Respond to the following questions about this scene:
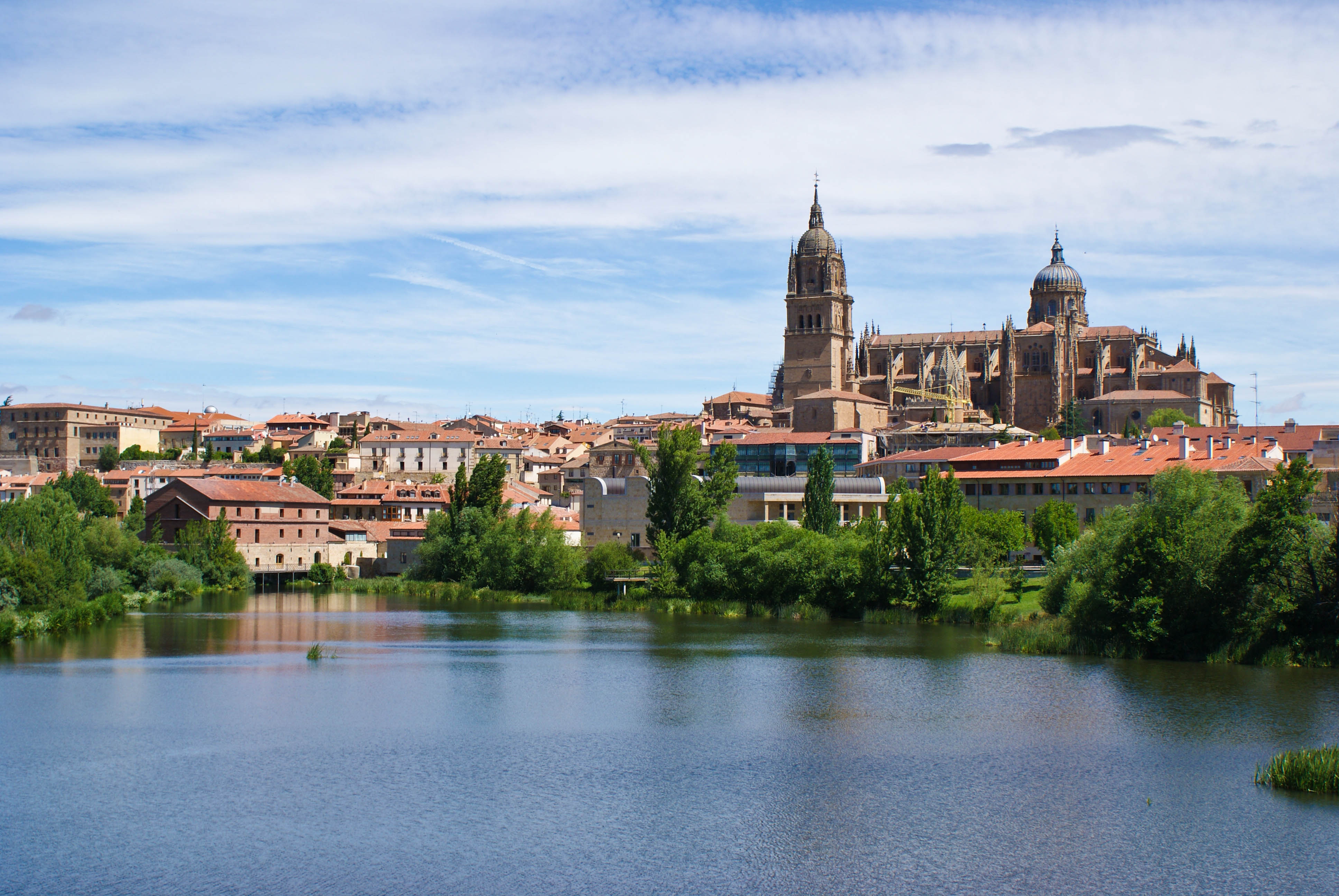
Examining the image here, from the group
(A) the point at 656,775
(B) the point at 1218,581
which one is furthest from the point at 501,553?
(A) the point at 656,775

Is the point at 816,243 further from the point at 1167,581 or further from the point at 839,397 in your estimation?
the point at 1167,581

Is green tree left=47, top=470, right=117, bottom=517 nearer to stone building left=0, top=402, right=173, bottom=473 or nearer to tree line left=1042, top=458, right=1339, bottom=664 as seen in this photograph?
stone building left=0, top=402, right=173, bottom=473

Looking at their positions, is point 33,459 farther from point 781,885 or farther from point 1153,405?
point 781,885

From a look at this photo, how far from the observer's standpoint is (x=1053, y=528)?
2237 inches

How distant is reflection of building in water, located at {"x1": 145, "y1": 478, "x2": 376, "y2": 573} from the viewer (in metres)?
75.1

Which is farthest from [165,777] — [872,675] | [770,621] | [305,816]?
[770,621]

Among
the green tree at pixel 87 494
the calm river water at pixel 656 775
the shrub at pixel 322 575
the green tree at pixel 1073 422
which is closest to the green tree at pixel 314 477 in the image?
the green tree at pixel 87 494

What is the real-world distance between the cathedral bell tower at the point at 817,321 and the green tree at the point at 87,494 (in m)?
70.7

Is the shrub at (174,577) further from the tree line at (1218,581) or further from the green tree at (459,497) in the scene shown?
the tree line at (1218,581)

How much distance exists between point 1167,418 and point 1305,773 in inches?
3792

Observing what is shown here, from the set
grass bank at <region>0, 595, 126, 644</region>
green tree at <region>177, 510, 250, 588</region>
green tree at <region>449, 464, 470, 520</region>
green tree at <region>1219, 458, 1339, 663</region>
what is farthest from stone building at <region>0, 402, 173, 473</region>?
green tree at <region>1219, 458, 1339, 663</region>

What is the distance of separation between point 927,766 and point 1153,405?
10519 cm

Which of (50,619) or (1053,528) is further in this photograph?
(1053,528)

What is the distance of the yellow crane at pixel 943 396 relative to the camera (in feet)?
419
